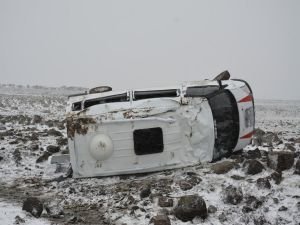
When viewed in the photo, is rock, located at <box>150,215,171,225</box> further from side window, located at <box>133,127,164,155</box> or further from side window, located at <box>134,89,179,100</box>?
side window, located at <box>134,89,179,100</box>

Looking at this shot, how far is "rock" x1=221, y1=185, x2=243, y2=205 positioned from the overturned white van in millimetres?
2041

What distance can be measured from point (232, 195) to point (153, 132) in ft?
8.07

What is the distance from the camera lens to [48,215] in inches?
238

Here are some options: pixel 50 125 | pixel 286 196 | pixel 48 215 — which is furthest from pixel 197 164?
pixel 50 125

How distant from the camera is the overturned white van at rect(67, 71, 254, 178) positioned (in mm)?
7812

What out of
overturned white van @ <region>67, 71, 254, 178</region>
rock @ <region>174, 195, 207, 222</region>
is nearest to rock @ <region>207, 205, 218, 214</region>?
rock @ <region>174, 195, 207, 222</region>

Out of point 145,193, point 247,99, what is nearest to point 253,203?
point 145,193

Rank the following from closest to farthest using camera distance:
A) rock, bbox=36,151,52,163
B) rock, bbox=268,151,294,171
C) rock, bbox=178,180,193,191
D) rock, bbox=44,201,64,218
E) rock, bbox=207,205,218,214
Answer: rock, bbox=207,205,218,214 < rock, bbox=44,201,64,218 < rock, bbox=178,180,193,191 < rock, bbox=268,151,294,171 < rock, bbox=36,151,52,163

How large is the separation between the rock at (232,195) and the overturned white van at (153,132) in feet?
6.70

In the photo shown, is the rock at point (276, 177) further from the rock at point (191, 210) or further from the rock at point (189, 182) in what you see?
the rock at point (191, 210)

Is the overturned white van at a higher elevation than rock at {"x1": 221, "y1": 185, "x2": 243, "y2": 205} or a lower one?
higher

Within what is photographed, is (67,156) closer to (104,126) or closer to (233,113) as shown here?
(104,126)

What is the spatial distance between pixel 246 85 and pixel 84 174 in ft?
14.2

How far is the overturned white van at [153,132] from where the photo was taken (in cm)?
781
